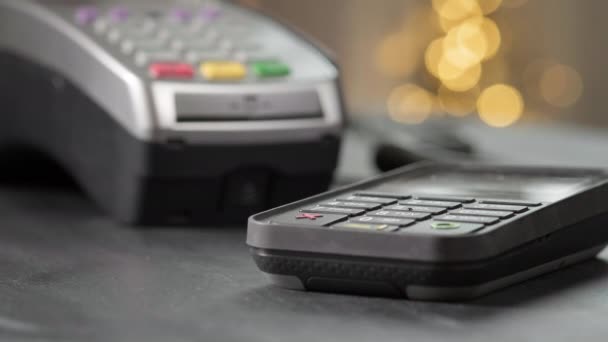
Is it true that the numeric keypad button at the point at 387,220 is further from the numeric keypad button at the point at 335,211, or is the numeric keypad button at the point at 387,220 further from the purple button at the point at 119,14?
the purple button at the point at 119,14

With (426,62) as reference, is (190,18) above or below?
above

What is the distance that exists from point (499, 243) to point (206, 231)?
209 millimetres

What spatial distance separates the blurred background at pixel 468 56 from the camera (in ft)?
5.64

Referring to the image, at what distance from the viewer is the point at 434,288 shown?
36 cm

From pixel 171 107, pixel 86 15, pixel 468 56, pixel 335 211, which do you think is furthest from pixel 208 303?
pixel 468 56

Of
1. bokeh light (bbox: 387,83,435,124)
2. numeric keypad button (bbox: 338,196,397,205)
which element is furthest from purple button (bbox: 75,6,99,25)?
bokeh light (bbox: 387,83,435,124)

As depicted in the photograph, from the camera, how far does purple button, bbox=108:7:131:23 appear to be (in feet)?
1.97

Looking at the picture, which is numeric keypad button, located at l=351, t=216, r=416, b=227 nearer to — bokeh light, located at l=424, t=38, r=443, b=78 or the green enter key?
the green enter key

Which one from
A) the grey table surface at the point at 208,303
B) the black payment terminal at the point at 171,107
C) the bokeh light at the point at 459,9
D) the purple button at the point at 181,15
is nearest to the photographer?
the grey table surface at the point at 208,303

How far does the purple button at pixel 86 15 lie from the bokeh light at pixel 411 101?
113cm

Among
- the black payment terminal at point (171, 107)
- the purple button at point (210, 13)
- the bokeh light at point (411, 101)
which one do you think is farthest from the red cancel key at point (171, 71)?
the bokeh light at point (411, 101)

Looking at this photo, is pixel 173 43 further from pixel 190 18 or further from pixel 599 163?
pixel 599 163

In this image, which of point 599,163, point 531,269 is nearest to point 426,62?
point 599,163

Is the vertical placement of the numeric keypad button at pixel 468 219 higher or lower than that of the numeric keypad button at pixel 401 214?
higher
